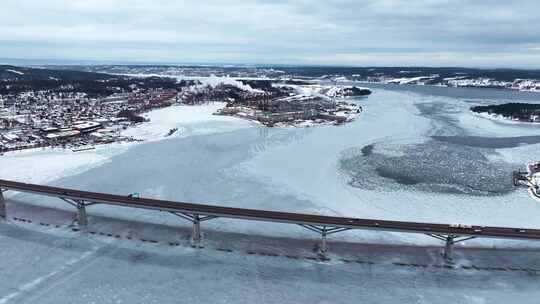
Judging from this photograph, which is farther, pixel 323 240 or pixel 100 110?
pixel 100 110

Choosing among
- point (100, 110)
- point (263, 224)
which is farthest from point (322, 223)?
point (100, 110)

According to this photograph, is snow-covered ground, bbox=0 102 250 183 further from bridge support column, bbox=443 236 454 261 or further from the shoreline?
the shoreline

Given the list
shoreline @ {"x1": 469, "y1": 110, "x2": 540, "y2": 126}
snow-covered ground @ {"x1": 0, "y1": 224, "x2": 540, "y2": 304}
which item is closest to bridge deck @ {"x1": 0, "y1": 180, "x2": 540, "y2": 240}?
snow-covered ground @ {"x1": 0, "y1": 224, "x2": 540, "y2": 304}

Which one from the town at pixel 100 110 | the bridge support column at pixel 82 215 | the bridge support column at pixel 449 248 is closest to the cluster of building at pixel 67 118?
the town at pixel 100 110

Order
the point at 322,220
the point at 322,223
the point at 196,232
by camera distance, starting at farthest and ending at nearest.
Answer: the point at 196,232 → the point at 322,220 → the point at 322,223

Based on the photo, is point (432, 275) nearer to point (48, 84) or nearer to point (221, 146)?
point (221, 146)

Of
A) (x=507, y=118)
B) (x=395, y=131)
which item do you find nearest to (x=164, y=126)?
(x=395, y=131)

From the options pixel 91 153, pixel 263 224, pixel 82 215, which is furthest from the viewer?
pixel 91 153

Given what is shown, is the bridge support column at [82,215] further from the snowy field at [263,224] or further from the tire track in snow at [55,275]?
the tire track in snow at [55,275]

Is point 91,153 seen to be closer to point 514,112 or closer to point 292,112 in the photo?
point 292,112
